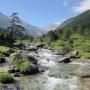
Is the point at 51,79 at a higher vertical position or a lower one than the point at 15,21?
lower

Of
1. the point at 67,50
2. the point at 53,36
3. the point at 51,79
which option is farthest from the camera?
the point at 53,36

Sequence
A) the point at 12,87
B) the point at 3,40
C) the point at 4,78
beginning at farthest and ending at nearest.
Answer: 1. the point at 3,40
2. the point at 4,78
3. the point at 12,87

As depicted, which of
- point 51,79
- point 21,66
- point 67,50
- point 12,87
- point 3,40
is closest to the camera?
point 12,87

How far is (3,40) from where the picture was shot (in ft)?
340

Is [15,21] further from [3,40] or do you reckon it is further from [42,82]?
[42,82]

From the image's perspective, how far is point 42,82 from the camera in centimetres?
3331

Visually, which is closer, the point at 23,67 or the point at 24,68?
the point at 24,68

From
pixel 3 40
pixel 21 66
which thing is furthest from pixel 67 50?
pixel 21 66

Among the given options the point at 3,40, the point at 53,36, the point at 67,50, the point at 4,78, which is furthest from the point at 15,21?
the point at 4,78

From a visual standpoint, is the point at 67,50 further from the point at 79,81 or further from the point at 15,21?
the point at 79,81

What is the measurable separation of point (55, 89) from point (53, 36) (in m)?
150

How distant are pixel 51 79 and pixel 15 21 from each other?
78574 mm

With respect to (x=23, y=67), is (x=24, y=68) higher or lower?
lower

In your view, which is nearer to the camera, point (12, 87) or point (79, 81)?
point (12, 87)
